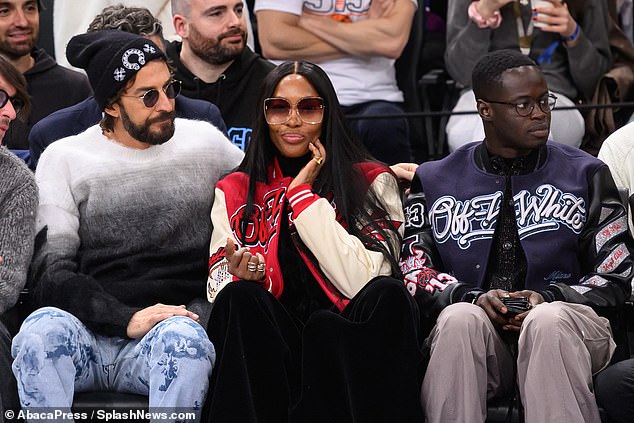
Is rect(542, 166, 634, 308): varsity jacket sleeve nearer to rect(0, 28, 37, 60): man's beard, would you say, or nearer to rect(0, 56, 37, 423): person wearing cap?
rect(0, 56, 37, 423): person wearing cap

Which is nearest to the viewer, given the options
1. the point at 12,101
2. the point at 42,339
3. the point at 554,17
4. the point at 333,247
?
the point at 42,339

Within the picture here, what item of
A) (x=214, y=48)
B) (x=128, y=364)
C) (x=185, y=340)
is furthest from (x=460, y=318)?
(x=214, y=48)

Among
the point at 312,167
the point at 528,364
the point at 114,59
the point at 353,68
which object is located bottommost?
the point at 528,364

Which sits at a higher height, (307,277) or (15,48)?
(15,48)

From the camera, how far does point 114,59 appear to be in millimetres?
4430

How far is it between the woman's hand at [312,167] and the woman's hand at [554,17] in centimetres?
153

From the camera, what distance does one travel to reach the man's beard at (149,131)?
14.6ft

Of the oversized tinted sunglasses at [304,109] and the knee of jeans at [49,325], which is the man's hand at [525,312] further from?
the knee of jeans at [49,325]

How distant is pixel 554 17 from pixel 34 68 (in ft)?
7.54

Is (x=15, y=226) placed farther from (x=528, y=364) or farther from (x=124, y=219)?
(x=528, y=364)

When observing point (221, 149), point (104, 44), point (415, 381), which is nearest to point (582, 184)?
point (415, 381)

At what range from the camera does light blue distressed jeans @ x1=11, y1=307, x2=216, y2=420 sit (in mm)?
3846

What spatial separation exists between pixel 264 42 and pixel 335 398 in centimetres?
239

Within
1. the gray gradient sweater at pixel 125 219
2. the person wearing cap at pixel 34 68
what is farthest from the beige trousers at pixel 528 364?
the person wearing cap at pixel 34 68
